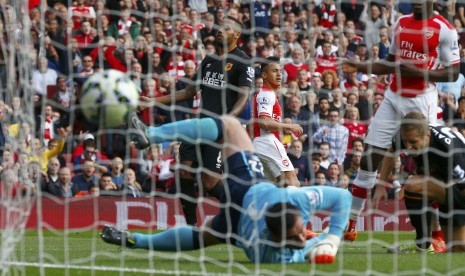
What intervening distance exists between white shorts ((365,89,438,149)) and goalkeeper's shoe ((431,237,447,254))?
1.05 m

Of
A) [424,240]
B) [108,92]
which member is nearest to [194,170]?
[424,240]

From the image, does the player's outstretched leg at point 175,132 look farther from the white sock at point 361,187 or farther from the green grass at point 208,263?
the white sock at point 361,187

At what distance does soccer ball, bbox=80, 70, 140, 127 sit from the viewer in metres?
8.19

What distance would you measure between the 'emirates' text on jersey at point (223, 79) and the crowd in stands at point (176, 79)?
1355 millimetres

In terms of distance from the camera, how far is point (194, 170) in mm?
11602

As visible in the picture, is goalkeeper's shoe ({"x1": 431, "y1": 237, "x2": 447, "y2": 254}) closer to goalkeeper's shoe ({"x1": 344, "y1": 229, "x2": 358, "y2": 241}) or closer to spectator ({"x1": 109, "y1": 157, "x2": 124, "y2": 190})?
goalkeeper's shoe ({"x1": 344, "y1": 229, "x2": 358, "y2": 241})

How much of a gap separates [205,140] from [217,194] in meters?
2.93

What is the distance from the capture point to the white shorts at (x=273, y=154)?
12062 mm

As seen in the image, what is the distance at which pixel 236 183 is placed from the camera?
8750 millimetres

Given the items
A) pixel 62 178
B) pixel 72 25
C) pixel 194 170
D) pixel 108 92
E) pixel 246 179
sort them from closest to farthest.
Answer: pixel 108 92, pixel 246 179, pixel 194 170, pixel 72 25, pixel 62 178

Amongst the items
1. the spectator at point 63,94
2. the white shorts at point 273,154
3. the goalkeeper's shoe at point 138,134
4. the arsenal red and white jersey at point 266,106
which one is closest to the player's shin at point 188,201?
the white shorts at point 273,154

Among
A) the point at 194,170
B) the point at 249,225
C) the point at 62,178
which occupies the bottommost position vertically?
the point at 62,178

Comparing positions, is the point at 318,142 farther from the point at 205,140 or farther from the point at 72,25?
the point at 205,140

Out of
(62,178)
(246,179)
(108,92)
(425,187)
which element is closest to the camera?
(108,92)
